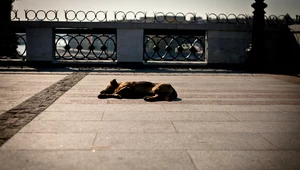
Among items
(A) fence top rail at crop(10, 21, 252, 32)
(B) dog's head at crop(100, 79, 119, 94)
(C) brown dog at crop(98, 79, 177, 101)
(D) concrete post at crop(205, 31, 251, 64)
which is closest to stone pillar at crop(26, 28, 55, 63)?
(A) fence top rail at crop(10, 21, 252, 32)

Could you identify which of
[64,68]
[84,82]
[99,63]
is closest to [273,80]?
[84,82]

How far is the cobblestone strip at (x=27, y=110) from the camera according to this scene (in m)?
4.55

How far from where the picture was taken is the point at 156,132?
4594 millimetres

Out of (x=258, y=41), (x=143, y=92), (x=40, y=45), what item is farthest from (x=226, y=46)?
(x=40, y=45)

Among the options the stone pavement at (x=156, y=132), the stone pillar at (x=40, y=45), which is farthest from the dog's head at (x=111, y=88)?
the stone pillar at (x=40, y=45)

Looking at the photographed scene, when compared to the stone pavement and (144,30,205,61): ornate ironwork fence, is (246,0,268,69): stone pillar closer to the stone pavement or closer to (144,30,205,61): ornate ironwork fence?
(144,30,205,61): ornate ironwork fence

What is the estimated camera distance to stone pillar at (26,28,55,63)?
14.3 m

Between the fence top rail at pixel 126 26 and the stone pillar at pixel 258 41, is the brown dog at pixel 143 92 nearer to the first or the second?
the fence top rail at pixel 126 26

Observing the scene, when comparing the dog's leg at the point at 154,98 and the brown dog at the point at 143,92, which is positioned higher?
the brown dog at the point at 143,92

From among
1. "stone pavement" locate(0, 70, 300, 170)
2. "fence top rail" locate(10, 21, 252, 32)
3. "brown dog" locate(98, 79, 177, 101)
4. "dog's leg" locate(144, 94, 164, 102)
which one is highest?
"fence top rail" locate(10, 21, 252, 32)

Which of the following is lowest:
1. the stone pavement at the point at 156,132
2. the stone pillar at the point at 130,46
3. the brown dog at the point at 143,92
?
the stone pavement at the point at 156,132

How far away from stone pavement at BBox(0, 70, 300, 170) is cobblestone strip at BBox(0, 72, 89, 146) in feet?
0.16

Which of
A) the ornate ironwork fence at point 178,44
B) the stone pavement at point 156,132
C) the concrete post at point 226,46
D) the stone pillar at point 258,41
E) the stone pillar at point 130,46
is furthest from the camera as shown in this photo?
the ornate ironwork fence at point 178,44

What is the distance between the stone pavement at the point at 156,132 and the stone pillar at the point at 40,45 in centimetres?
655
